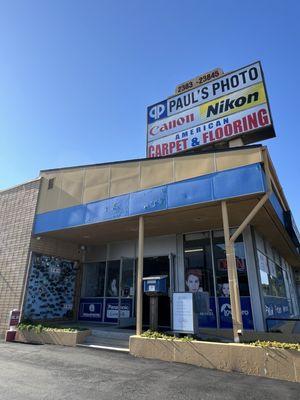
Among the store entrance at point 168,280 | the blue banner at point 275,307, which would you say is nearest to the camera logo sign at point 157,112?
the store entrance at point 168,280

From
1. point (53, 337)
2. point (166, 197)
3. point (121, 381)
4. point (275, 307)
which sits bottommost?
point (121, 381)

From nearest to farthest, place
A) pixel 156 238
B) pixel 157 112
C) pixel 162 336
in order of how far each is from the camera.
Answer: pixel 162 336
pixel 156 238
pixel 157 112

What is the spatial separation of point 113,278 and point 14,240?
4473 millimetres

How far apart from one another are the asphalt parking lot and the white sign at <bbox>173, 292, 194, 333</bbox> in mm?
961

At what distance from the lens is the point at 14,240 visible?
41.8 feet

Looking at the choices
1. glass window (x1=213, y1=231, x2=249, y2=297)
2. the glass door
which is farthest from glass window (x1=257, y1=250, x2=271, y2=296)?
the glass door

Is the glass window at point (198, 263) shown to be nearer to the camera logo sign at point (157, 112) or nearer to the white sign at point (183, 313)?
the white sign at point (183, 313)

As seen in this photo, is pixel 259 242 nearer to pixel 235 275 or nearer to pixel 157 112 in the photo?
pixel 235 275

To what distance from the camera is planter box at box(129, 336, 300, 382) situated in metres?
6.06

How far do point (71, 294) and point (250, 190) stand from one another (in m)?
9.38

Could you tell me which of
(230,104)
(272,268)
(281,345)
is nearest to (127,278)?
(272,268)

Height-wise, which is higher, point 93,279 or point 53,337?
point 93,279

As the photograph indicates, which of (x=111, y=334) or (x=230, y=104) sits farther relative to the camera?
(x=230, y=104)

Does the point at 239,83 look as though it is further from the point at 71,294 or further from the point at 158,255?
the point at 71,294
